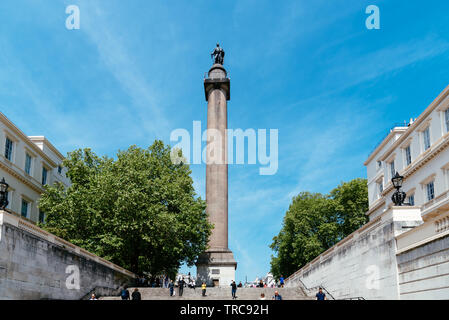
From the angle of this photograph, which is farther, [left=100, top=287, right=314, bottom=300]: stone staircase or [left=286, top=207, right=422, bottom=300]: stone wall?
[left=100, top=287, right=314, bottom=300]: stone staircase

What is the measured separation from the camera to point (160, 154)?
140 ft

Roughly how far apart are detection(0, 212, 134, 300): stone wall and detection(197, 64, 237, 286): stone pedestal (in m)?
12.6

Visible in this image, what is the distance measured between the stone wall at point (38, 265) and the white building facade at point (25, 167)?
47.9 feet

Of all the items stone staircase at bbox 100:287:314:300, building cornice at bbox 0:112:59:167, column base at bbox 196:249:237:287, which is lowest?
stone staircase at bbox 100:287:314:300

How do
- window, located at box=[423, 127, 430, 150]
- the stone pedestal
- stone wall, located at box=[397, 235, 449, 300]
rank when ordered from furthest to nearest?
the stone pedestal → window, located at box=[423, 127, 430, 150] → stone wall, located at box=[397, 235, 449, 300]

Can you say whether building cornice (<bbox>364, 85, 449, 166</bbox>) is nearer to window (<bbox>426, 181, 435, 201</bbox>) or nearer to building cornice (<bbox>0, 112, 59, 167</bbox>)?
window (<bbox>426, 181, 435, 201</bbox>)

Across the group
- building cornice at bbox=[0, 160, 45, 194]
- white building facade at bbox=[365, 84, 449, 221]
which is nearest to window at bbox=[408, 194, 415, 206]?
white building facade at bbox=[365, 84, 449, 221]

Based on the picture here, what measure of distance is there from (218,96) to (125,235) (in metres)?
17.3

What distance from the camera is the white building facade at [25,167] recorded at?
37.4 m

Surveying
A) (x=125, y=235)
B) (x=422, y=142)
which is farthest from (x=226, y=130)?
(x=422, y=142)

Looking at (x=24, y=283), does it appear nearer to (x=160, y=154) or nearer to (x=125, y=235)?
(x=125, y=235)

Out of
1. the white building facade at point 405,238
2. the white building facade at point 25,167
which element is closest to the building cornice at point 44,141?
the white building facade at point 25,167

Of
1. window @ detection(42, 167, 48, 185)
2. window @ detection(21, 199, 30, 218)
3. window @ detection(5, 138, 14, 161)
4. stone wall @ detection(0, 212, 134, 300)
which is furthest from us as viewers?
window @ detection(42, 167, 48, 185)

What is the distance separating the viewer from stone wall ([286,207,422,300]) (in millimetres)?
17172
